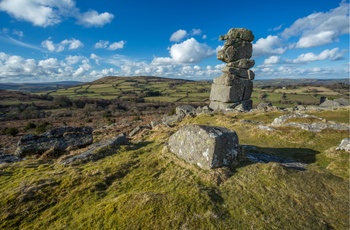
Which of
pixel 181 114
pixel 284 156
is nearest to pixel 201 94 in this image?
pixel 181 114

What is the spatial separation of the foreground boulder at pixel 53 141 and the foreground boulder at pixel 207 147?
7439 mm

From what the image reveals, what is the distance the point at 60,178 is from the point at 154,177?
393 centimetres

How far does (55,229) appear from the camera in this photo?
6.41 metres

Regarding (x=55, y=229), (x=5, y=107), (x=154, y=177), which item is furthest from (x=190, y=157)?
(x=5, y=107)

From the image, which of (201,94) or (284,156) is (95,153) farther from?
(201,94)

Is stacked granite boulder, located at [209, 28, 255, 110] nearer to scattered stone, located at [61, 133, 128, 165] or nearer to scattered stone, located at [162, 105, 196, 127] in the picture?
scattered stone, located at [162, 105, 196, 127]

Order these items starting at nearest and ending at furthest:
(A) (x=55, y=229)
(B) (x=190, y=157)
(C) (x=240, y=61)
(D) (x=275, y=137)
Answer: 1. (A) (x=55, y=229)
2. (B) (x=190, y=157)
3. (D) (x=275, y=137)
4. (C) (x=240, y=61)

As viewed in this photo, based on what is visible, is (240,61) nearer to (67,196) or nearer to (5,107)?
(67,196)

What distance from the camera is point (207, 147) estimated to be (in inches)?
396

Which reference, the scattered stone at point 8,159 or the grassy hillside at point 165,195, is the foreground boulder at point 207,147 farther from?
the scattered stone at point 8,159

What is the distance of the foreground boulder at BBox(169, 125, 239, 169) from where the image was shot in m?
9.96

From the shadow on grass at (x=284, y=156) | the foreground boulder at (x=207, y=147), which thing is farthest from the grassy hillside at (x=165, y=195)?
the shadow on grass at (x=284, y=156)

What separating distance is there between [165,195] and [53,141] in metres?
10.2

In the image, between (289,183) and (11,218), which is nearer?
(11,218)
